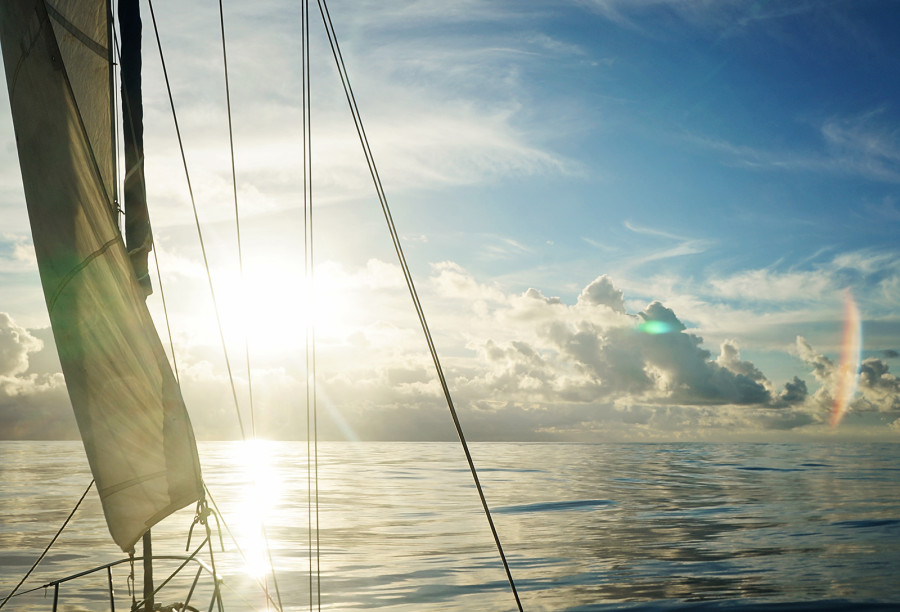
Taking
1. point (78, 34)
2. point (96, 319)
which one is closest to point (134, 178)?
point (78, 34)

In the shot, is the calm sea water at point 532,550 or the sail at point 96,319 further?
the calm sea water at point 532,550

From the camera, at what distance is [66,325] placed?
202 inches

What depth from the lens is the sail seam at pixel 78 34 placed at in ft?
18.9

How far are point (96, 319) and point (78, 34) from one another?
2.86 metres

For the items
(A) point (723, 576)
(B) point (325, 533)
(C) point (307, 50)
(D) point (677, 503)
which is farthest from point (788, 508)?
(C) point (307, 50)

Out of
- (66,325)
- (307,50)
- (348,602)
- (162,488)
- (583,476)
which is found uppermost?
(307,50)

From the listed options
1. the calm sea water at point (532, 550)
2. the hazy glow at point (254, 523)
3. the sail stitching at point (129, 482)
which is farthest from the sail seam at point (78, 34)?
the hazy glow at point (254, 523)

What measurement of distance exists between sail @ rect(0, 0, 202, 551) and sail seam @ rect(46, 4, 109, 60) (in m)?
0.36

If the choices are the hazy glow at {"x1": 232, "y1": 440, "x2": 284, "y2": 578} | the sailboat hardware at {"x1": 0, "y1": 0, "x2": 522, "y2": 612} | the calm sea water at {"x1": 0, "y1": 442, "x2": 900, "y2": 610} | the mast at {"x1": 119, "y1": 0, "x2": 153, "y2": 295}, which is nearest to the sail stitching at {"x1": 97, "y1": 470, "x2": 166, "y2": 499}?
the sailboat hardware at {"x1": 0, "y1": 0, "x2": 522, "y2": 612}

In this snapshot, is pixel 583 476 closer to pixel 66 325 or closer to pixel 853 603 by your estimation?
pixel 853 603

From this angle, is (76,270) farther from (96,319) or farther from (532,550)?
(532,550)

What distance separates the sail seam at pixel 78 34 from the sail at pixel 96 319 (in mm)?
362

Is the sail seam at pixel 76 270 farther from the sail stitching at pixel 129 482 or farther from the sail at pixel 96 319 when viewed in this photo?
the sail stitching at pixel 129 482

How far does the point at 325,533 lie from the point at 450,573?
975 centimetres
